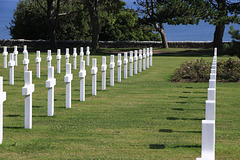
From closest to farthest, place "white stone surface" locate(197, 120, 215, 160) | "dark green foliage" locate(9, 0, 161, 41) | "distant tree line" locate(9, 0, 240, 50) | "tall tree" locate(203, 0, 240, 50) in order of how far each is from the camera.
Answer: "white stone surface" locate(197, 120, 215, 160)
"tall tree" locate(203, 0, 240, 50)
"distant tree line" locate(9, 0, 240, 50)
"dark green foliage" locate(9, 0, 161, 41)

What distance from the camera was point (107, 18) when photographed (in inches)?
2751

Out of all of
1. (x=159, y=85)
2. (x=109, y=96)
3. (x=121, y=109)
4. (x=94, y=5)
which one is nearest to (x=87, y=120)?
(x=121, y=109)

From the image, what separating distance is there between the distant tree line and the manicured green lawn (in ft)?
99.3

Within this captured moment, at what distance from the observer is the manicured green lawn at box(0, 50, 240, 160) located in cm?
705

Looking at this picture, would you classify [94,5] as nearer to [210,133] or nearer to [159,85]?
[159,85]

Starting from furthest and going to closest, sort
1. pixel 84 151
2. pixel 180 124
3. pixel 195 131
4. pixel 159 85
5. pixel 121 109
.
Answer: pixel 159 85 < pixel 121 109 < pixel 180 124 < pixel 195 131 < pixel 84 151

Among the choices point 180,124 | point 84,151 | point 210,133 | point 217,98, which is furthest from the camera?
point 217,98

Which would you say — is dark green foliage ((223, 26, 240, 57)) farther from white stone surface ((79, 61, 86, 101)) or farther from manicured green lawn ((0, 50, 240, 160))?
white stone surface ((79, 61, 86, 101))

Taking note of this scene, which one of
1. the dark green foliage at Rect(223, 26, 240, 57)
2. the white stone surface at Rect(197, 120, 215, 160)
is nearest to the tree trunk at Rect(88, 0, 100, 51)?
the dark green foliage at Rect(223, 26, 240, 57)

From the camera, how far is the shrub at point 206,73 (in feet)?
60.2

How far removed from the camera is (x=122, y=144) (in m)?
7.51

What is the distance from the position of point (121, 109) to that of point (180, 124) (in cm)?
228

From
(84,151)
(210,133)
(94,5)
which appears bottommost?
(84,151)

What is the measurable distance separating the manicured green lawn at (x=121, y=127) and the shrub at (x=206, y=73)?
11.5 feet
